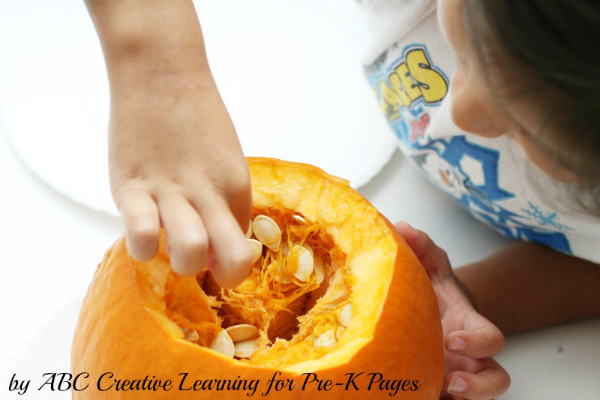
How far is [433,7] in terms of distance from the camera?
577mm

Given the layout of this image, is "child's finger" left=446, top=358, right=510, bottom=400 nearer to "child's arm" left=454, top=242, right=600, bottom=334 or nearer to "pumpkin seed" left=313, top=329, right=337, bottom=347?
"child's arm" left=454, top=242, right=600, bottom=334

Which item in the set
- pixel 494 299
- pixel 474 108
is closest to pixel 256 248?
pixel 474 108

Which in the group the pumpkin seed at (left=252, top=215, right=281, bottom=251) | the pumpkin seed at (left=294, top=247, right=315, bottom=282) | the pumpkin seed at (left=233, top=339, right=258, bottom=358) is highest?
the pumpkin seed at (left=252, top=215, right=281, bottom=251)

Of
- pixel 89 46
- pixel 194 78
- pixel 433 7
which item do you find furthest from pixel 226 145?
pixel 89 46

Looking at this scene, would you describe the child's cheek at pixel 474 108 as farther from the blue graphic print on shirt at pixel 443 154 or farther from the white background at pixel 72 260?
the white background at pixel 72 260

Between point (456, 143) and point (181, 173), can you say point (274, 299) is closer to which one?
point (181, 173)

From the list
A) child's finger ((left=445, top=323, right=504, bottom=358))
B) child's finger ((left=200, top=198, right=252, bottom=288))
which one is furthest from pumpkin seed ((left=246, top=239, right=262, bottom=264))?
child's finger ((left=445, top=323, right=504, bottom=358))

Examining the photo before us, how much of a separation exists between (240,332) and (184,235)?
15 cm

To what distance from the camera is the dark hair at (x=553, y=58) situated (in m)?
0.36

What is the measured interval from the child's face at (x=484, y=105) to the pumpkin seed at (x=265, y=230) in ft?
0.63

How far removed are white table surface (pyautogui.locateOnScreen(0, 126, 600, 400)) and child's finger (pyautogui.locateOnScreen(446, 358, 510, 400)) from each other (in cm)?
5

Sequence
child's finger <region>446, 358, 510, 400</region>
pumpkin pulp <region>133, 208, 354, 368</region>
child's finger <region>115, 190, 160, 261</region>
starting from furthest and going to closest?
child's finger <region>446, 358, 510, 400</region> < pumpkin pulp <region>133, 208, 354, 368</region> < child's finger <region>115, 190, 160, 261</region>

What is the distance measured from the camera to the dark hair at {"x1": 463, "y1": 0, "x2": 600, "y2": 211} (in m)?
0.36

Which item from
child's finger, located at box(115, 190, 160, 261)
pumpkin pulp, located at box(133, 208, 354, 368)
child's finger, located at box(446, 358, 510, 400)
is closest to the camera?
child's finger, located at box(115, 190, 160, 261)
